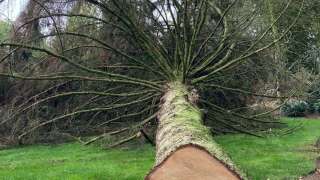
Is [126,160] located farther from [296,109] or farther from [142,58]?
[296,109]

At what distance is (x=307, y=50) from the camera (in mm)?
13617

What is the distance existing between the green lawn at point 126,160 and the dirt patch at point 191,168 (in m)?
3.23

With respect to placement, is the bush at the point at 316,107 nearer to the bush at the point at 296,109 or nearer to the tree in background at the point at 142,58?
the bush at the point at 296,109

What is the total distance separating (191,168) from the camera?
3842mm

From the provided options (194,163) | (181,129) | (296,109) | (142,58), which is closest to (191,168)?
(194,163)

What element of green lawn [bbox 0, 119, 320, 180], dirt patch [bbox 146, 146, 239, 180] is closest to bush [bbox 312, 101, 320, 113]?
green lawn [bbox 0, 119, 320, 180]

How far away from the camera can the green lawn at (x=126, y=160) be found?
7430mm

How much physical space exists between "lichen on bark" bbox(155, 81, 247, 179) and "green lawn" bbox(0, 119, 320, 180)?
1.05 metres

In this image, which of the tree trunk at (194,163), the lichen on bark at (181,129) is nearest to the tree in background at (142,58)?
the lichen on bark at (181,129)

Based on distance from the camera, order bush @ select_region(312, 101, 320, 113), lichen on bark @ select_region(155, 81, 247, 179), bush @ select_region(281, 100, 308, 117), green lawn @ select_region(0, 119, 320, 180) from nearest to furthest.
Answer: lichen on bark @ select_region(155, 81, 247, 179)
green lawn @ select_region(0, 119, 320, 180)
bush @ select_region(281, 100, 308, 117)
bush @ select_region(312, 101, 320, 113)

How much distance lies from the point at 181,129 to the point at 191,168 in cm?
152

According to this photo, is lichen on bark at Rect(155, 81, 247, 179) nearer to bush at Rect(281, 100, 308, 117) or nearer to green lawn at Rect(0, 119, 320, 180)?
green lawn at Rect(0, 119, 320, 180)

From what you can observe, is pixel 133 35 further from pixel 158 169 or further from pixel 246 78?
pixel 158 169

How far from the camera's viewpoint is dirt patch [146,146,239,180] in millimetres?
3775
